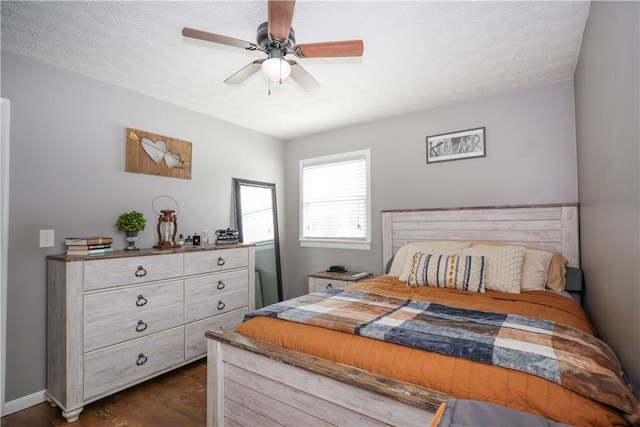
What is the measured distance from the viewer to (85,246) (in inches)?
88.6

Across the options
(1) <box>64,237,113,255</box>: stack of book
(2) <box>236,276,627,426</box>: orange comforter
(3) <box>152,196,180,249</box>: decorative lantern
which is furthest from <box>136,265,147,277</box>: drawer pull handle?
(2) <box>236,276,627,426</box>: orange comforter

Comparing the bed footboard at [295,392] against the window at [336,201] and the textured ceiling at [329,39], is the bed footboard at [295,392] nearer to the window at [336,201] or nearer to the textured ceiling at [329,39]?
the textured ceiling at [329,39]

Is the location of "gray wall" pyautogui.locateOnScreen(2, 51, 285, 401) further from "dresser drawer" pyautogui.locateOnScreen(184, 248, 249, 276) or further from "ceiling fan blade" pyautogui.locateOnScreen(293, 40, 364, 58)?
"ceiling fan blade" pyautogui.locateOnScreen(293, 40, 364, 58)

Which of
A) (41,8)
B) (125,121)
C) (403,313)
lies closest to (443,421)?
(403,313)

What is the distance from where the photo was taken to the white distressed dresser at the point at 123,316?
204 centimetres

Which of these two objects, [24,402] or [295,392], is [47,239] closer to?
[24,402]

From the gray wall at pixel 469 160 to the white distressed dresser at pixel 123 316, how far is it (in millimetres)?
1765

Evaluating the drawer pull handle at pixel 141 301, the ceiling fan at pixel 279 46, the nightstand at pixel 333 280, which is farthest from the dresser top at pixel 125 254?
the ceiling fan at pixel 279 46

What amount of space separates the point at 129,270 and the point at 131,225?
451 millimetres

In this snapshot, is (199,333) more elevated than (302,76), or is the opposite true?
(302,76)

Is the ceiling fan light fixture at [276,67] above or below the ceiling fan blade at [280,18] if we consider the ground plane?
below

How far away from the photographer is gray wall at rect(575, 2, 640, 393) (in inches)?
43.1

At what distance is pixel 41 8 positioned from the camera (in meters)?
1.74

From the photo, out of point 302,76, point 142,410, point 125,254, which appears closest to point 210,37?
point 302,76
